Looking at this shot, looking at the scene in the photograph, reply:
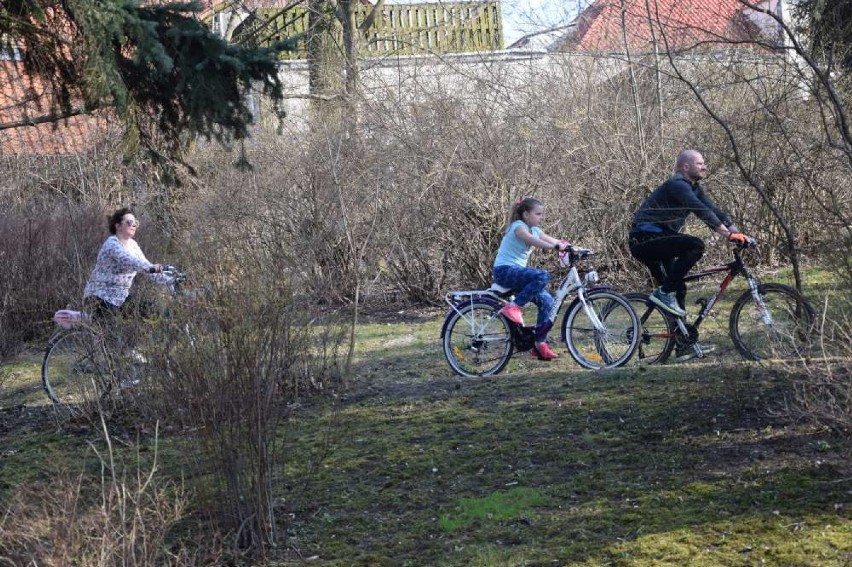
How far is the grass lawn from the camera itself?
482 centimetres

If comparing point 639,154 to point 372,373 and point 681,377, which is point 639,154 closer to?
point 372,373

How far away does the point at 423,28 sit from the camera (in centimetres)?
1964

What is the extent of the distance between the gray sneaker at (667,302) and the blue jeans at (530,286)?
80cm

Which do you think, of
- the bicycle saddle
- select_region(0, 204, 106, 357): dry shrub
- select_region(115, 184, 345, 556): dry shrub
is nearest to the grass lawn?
select_region(115, 184, 345, 556): dry shrub

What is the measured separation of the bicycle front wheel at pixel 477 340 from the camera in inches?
337

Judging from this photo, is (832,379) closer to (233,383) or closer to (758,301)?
(233,383)

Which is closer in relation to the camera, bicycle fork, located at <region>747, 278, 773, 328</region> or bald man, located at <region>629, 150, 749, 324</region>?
bicycle fork, located at <region>747, 278, 773, 328</region>

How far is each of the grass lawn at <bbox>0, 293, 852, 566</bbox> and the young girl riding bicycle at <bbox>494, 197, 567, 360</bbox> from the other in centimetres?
61

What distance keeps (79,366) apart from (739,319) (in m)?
4.76

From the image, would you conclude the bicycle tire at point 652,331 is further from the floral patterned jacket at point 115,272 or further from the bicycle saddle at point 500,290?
the floral patterned jacket at point 115,272

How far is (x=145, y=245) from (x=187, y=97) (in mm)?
6485

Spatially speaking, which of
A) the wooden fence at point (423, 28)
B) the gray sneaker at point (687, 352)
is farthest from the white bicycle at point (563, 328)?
the wooden fence at point (423, 28)

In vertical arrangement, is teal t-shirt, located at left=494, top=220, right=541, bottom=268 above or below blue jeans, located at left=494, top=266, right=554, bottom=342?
above

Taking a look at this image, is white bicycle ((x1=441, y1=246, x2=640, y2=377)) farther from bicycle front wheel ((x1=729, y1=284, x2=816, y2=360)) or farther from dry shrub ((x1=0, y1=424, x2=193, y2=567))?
dry shrub ((x1=0, y1=424, x2=193, y2=567))
